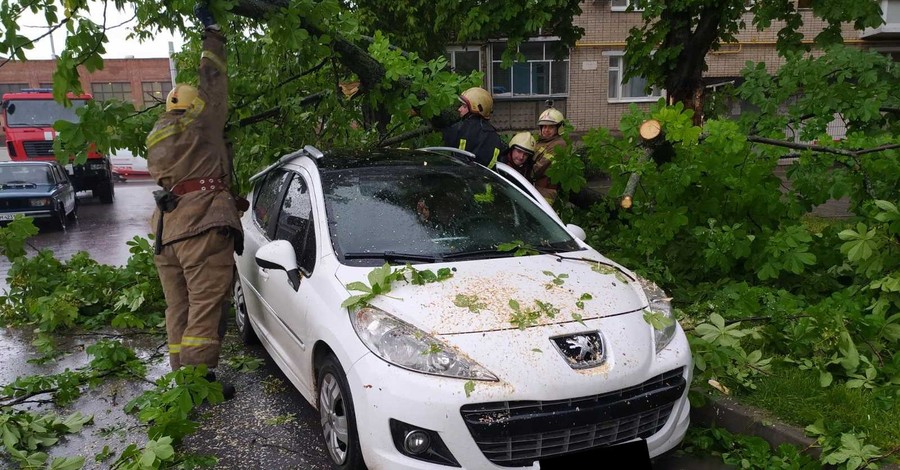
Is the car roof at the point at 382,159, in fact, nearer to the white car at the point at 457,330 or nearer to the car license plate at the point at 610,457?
the white car at the point at 457,330

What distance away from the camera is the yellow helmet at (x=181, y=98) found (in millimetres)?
4199

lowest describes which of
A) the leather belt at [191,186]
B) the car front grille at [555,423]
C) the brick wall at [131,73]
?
the car front grille at [555,423]

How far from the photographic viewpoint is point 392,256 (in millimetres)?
3379

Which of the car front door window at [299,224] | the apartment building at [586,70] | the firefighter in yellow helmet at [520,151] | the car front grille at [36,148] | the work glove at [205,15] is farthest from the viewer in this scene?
the apartment building at [586,70]

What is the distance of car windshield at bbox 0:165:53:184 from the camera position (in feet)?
43.1

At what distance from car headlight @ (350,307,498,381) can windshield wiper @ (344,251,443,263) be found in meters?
0.46

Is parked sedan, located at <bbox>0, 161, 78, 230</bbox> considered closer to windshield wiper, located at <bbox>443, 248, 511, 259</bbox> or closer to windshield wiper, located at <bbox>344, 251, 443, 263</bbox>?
windshield wiper, located at <bbox>344, 251, 443, 263</bbox>

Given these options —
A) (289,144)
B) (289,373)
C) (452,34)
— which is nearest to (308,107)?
(289,144)

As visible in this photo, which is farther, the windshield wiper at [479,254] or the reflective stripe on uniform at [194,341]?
the reflective stripe on uniform at [194,341]

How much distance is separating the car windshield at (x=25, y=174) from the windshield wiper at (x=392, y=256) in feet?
41.0

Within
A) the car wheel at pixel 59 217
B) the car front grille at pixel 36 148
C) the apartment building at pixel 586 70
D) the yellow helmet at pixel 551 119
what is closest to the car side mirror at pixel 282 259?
the yellow helmet at pixel 551 119

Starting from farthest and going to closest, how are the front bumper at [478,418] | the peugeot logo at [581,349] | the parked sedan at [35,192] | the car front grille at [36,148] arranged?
the car front grille at [36,148]
the parked sedan at [35,192]
the peugeot logo at [581,349]
the front bumper at [478,418]

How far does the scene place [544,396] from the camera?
262 cm

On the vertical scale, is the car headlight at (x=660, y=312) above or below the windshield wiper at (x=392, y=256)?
below
